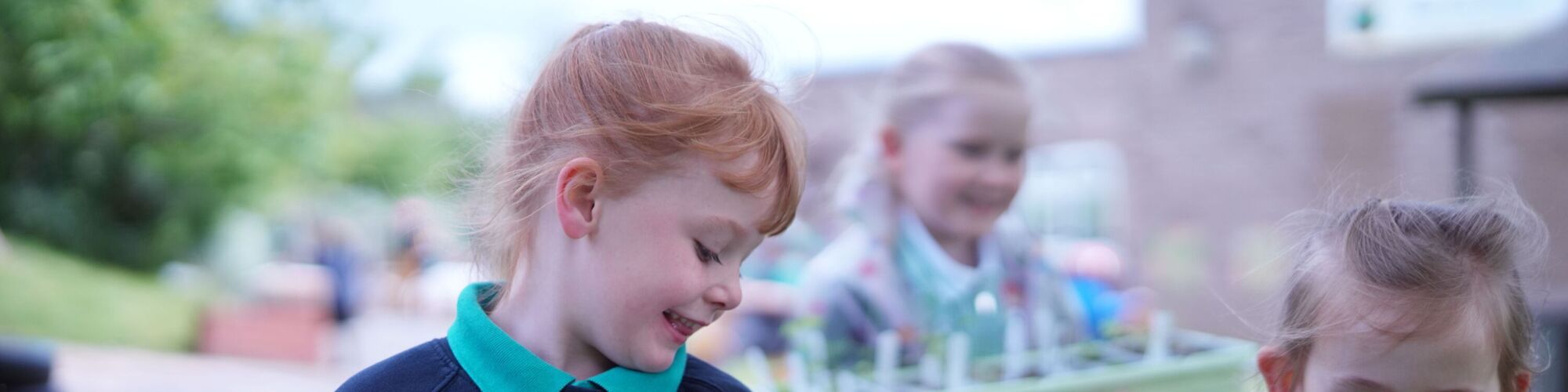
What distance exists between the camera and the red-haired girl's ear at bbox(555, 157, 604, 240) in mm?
1053

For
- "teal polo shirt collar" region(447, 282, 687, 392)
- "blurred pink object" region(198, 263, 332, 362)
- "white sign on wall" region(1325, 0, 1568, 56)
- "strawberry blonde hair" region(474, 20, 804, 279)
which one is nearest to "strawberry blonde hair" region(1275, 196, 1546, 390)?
"strawberry blonde hair" region(474, 20, 804, 279)

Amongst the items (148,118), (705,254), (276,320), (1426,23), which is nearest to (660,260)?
(705,254)

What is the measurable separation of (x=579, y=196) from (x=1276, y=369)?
0.78m

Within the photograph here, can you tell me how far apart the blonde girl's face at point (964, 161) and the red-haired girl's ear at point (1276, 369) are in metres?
0.86

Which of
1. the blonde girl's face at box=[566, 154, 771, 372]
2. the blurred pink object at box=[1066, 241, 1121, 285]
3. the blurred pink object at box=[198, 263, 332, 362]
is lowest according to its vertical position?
the blurred pink object at box=[198, 263, 332, 362]

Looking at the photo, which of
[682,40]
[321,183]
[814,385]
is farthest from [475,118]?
[321,183]

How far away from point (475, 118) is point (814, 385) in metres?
0.92

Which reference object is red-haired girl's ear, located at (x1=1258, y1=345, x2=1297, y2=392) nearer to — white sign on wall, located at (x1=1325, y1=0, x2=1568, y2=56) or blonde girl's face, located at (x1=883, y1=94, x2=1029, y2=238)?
blonde girl's face, located at (x1=883, y1=94, x2=1029, y2=238)

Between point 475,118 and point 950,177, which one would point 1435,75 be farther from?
point 475,118

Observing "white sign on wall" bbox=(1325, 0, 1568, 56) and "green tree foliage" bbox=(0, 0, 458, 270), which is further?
"white sign on wall" bbox=(1325, 0, 1568, 56)

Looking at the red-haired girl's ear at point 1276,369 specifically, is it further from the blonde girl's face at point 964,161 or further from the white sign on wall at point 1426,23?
the white sign on wall at point 1426,23

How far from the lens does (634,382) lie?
3.68 feet

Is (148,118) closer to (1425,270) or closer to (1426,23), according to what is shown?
(1425,270)

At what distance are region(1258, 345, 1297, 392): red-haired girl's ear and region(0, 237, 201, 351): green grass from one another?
5474mm
